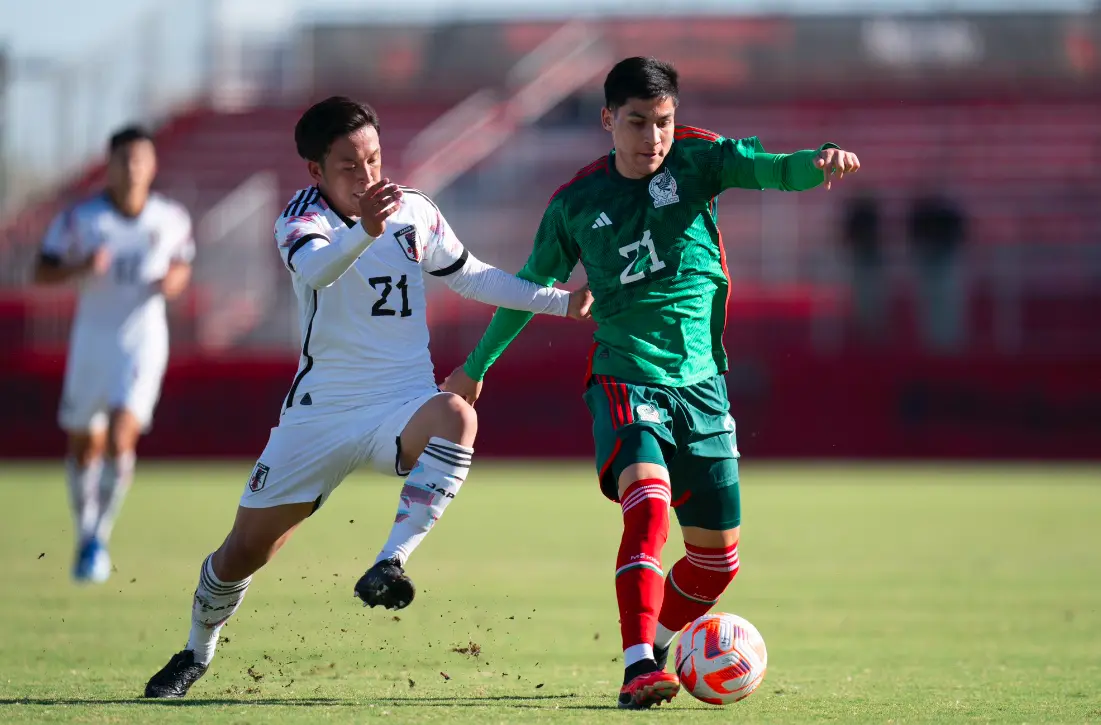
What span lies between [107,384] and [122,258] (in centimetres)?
82

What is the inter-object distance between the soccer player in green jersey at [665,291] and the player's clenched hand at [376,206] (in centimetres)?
83

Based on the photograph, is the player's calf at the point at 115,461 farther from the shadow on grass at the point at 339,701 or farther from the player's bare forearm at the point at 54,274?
the shadow on grass at the point at 339,701

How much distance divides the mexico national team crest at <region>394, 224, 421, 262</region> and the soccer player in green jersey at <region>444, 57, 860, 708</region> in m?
0.45

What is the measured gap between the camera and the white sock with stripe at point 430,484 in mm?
5484

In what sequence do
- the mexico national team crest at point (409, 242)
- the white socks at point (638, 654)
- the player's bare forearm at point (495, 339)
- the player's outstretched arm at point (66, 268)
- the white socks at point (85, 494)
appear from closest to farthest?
the white socks at point (638, 654), the mexico national team crest at point (409, 242), the player's bare forearm at point (495, 339), the white socks at point (85, 494), the player's outstretched arm at point (66, 268)

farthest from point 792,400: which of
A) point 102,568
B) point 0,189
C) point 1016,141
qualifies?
point 0,189

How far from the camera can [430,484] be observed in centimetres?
552

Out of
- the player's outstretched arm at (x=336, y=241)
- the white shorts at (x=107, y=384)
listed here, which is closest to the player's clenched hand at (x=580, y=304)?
the player's outstretched arm at (x=336, y=241)

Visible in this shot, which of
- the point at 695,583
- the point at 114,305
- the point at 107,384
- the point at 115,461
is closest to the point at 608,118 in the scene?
the point at 695,583

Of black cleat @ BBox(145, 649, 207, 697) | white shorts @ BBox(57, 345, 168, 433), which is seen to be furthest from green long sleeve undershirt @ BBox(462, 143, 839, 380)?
white shorts @ BBox(57, 345, 168, 433)

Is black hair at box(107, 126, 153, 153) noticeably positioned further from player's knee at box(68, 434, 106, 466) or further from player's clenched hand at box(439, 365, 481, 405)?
player's clenched hand at box(439, 365, 481, 405)

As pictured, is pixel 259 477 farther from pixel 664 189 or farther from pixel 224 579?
pixel 664 189

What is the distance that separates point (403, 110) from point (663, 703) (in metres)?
25.9

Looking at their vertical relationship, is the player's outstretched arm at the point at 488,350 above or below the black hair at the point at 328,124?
below
